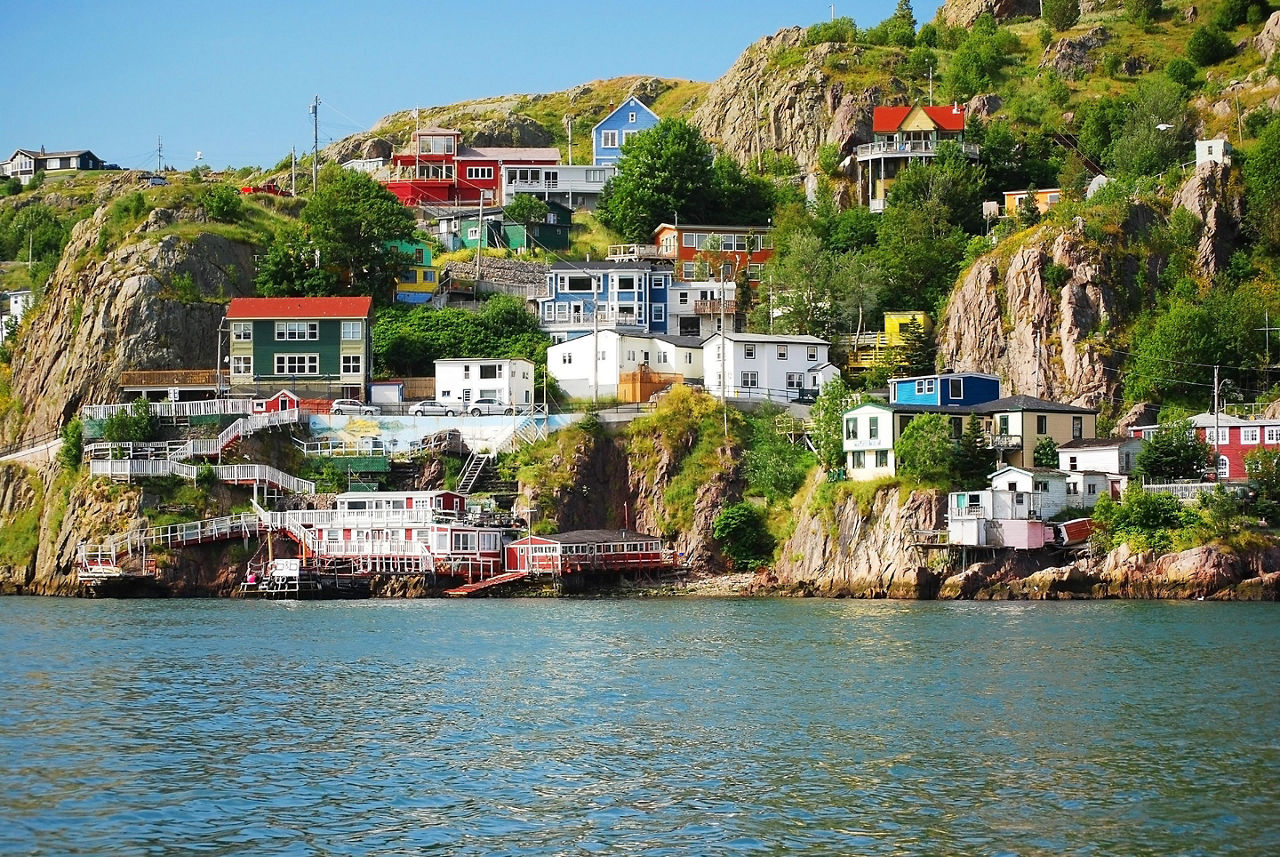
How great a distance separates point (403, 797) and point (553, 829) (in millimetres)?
4244

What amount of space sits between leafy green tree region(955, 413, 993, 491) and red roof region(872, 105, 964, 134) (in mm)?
44749

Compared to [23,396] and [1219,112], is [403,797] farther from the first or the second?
[1219,112]

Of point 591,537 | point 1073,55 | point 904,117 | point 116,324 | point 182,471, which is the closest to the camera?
point 591,537

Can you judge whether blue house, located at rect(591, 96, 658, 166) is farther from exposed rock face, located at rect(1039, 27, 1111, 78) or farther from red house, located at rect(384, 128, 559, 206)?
exposed rock face, located at rect(1039, 27, 1111, 78)

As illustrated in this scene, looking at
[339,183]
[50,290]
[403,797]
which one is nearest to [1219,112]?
[339,183]

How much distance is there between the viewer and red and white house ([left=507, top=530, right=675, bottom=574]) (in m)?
83.0

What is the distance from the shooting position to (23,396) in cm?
10131

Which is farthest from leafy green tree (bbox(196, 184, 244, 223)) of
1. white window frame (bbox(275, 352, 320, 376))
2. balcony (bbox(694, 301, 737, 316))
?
balcony (bbox(694, 301, 737, 316))

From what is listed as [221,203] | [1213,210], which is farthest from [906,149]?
[221,203]

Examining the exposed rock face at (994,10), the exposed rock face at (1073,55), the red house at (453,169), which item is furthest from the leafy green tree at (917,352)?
the exposed rock face at (994,10)

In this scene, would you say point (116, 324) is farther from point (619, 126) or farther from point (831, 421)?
point (619, 126)

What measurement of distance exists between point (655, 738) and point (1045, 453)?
48252 millimetres

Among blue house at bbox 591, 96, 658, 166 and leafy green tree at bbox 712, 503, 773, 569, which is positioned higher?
blue house at bbox 591, 96, 658, 166

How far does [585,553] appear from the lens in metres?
83.4
